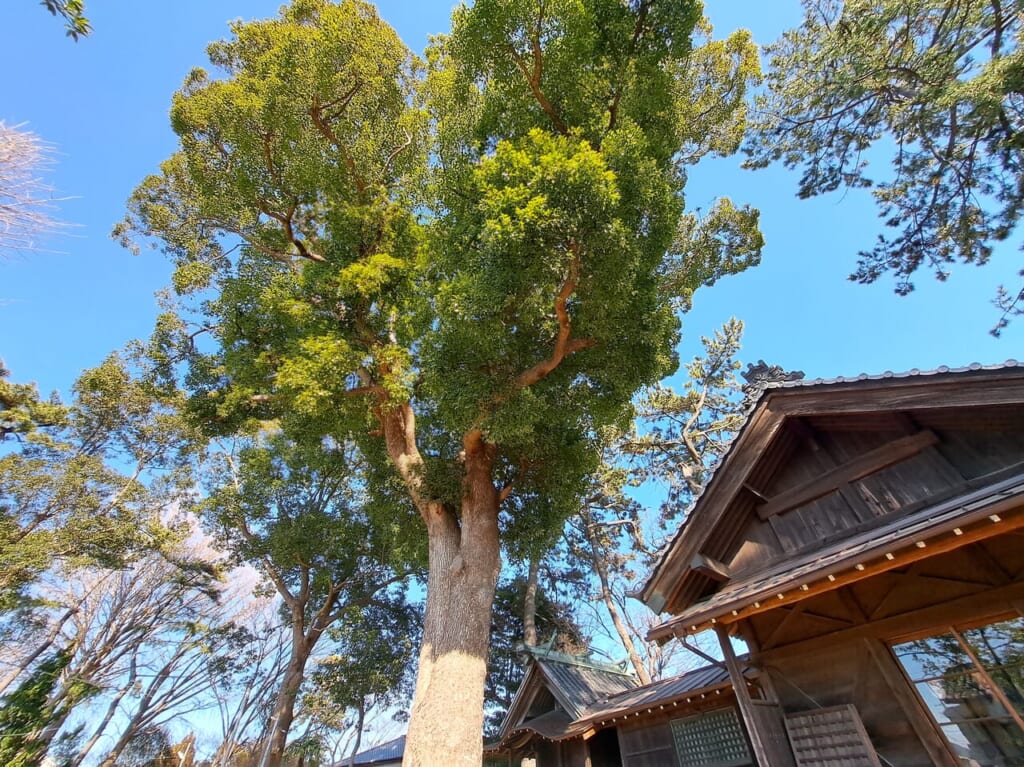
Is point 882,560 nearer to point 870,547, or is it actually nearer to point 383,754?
point 870,547

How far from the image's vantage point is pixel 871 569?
357 centimetres

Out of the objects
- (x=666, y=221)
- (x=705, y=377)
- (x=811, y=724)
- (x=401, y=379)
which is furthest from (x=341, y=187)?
(x=705, y=377)

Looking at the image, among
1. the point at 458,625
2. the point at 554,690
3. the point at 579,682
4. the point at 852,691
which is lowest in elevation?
the point at 852,691

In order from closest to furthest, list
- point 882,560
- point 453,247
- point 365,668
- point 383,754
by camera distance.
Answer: point 882,560 < point 453,247 < point 365,668 < point 383,754

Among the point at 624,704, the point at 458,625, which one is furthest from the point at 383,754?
the point at 458,625

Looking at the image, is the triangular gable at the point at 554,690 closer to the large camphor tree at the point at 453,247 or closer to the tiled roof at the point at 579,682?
the tiled roof at the point at 579,682

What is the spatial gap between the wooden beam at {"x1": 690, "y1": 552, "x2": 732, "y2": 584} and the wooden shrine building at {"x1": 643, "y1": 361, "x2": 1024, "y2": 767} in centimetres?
2

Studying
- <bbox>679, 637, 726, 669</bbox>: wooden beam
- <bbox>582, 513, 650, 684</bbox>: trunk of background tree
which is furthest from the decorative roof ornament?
<bbox>582, 513, 650, 684</bbox>: trunk of background tree

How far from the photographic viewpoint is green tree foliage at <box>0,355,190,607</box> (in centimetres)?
1301

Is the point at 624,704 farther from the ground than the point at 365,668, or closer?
closer

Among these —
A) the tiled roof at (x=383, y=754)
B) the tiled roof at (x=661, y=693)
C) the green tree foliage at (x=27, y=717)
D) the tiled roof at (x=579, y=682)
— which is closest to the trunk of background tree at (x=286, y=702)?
the tiled roof at (x=383, y=754)

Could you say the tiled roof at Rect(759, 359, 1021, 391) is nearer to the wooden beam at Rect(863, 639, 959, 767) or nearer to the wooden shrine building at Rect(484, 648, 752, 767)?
the wooden beam at Rect(863, 639, 959, 767)

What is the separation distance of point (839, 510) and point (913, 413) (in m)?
1.24

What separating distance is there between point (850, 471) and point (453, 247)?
5.65 meters
